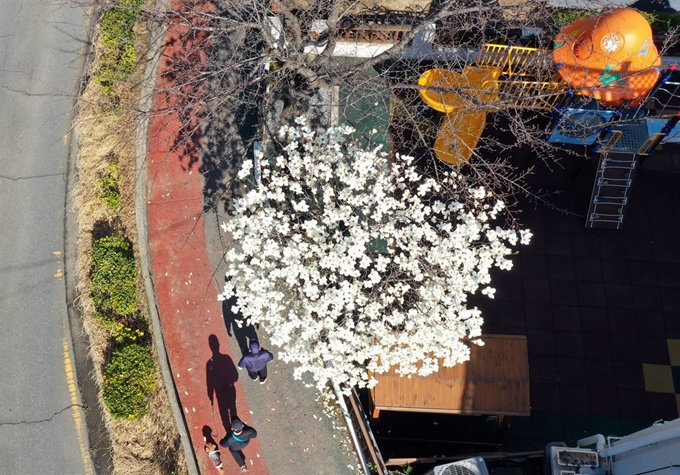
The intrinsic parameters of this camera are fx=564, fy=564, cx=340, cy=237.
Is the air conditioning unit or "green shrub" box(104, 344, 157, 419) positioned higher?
"green shrub" box(104, 344, 157, 419)

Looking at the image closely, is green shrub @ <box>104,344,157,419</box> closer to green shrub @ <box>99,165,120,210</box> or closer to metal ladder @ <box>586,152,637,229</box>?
green shrub @ <box>99,165,120,210</box>

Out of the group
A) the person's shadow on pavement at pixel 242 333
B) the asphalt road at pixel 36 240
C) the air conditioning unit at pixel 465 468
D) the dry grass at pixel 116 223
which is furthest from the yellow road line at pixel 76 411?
the air conditioning unit at pixel 465 468

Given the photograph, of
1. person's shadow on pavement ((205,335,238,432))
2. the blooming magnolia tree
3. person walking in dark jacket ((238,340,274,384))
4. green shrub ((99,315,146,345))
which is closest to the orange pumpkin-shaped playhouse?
Answer: the blooming magnolia tree

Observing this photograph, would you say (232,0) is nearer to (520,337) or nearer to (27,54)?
(27,54)

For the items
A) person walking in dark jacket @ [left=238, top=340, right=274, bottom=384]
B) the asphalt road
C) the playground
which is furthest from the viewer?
the playground

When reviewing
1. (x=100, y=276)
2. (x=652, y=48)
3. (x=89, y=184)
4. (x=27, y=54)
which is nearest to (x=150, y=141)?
(x=89, y=184)

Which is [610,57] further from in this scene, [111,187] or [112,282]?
[112,282]
